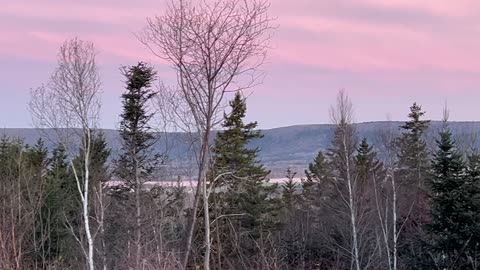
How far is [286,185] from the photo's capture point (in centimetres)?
4472

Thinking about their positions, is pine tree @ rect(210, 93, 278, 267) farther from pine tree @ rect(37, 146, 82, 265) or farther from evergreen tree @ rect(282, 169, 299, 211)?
pine tree @ rect(37, 146, 82, 265)

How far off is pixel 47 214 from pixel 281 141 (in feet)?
351

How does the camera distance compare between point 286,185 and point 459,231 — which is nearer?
point 459,231

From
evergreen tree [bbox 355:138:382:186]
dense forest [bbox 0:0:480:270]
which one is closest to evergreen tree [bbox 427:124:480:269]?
dense forest [bbox 0:0:480:270]

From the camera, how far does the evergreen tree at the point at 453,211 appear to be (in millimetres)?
20750

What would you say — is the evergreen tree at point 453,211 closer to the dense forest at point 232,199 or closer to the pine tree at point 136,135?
the dense forest at point 232,199

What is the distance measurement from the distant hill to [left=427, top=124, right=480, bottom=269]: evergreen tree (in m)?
7.96

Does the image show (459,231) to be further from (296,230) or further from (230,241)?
(296,230)

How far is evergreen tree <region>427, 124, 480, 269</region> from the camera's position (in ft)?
68.1

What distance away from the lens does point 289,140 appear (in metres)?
138

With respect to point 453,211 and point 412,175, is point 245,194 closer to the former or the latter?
point 412,175

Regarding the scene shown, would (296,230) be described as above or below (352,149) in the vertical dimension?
below

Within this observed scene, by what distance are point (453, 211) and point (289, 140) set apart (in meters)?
117

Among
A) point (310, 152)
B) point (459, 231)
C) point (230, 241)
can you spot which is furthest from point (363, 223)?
point (310, 152)
